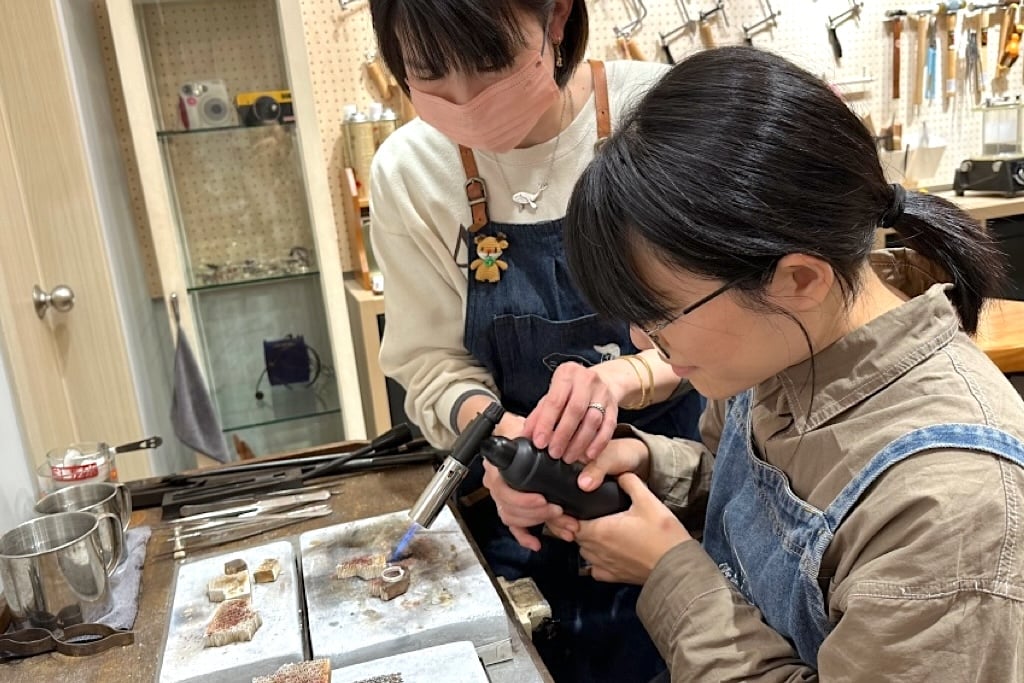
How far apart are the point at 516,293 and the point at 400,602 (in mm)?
527

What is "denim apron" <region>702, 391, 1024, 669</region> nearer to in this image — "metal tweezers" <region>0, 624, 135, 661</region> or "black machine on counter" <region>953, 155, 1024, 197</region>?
"metal tweezers" <region>0, 624, 135, 661</region>

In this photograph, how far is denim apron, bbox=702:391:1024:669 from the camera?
28.2 inches

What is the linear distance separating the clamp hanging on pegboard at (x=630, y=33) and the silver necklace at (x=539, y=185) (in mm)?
2049

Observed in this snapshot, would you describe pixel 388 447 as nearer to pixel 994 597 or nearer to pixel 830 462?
pixel 830 462

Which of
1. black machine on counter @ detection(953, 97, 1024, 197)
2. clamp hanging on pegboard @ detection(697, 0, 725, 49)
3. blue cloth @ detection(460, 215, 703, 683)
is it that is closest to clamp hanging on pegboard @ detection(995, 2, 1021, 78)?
black machine on counter @ detection(953, 97, 1024, 197)

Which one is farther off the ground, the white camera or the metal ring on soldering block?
the white camera

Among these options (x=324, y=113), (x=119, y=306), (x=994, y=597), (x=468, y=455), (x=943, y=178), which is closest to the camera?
(x=994, y=597)

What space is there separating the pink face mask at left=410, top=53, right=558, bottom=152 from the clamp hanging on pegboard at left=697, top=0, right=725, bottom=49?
234cm

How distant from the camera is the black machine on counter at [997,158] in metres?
3.26

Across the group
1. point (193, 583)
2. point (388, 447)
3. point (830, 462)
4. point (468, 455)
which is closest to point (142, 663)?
point (193, 583)

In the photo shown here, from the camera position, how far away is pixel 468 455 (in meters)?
0.93

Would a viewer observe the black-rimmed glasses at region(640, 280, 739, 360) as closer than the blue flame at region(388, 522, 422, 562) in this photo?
Yes

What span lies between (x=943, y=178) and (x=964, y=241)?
10.9ft

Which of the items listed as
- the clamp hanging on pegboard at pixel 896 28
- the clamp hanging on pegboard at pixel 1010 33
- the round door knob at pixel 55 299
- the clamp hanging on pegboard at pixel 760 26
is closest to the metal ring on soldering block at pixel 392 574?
the round door knob at pixel 55 299
